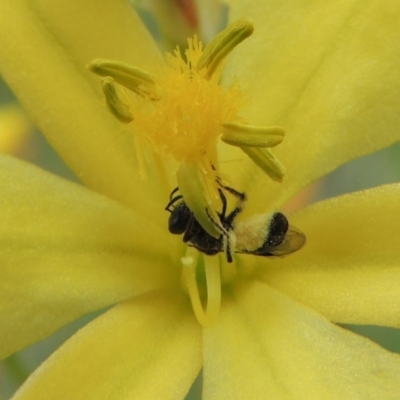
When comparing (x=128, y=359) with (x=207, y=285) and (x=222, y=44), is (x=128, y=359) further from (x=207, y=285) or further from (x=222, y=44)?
(x=222, y=44)

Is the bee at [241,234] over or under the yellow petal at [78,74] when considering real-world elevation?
under

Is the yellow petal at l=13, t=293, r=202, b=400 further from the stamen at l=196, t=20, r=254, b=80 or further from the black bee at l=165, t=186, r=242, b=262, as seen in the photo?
the stamen at l=196, t=20, r=254, b=80

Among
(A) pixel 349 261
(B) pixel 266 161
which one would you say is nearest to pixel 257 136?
(B) pixel 266 161

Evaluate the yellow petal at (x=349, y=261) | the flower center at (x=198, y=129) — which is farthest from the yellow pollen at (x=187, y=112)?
the yellow petal at (x=349, y=261)

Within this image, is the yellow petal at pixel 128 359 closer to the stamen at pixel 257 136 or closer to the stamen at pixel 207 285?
the stamen at pixel 207 285

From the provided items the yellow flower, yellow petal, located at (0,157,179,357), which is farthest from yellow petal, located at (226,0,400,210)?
yellow petal, located at (0,157,179,357)

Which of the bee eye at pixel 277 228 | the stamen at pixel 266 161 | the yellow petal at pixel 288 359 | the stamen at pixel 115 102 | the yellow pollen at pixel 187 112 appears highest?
the stamen at pixel 115 102
